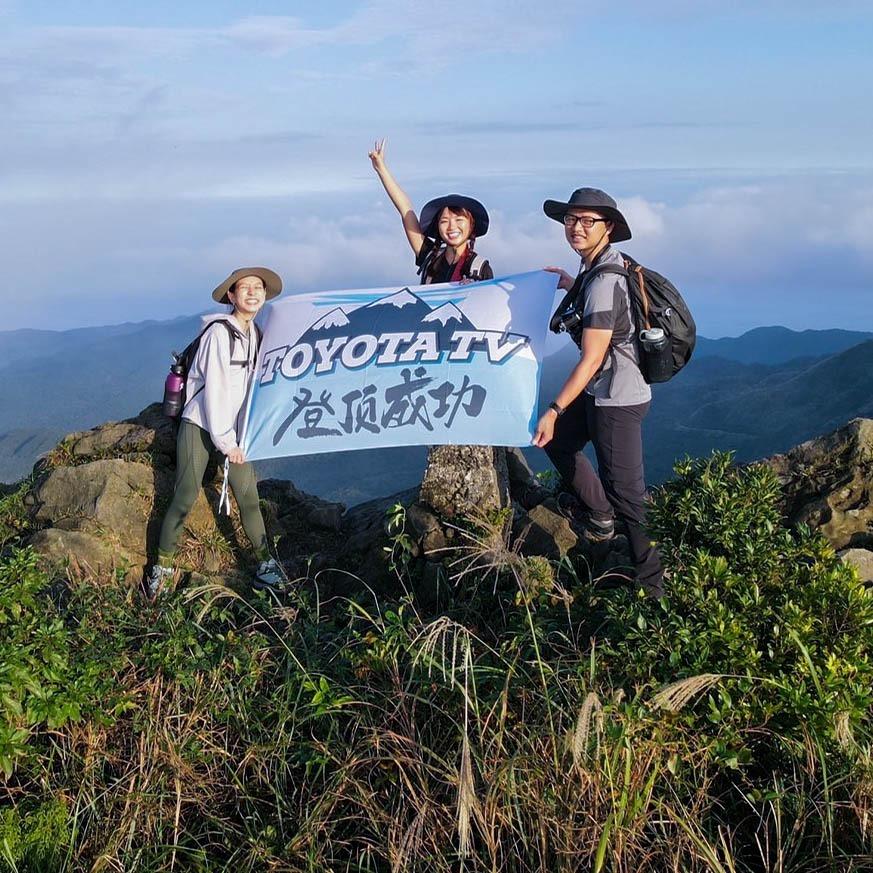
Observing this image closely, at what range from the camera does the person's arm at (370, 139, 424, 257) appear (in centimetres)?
847

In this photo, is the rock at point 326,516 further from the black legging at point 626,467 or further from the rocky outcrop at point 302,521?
the black legging at point 626,467

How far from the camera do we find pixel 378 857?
4812 millimetres

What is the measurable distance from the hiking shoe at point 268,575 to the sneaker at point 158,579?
2.34ft

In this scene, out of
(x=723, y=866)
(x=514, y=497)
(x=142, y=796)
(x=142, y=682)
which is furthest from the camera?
(x=514, y=497)

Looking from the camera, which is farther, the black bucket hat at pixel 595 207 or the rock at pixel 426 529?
the rock at pixel 426 529

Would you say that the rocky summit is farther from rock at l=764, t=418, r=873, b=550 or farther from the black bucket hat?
the black bucket hat

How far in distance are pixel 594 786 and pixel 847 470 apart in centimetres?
418

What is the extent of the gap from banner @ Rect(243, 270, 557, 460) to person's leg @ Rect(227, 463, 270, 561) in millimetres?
216

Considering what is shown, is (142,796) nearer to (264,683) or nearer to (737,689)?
(264,683)

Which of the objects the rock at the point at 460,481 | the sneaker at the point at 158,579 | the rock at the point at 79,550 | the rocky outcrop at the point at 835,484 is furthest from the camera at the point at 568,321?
the rock at the point at 79,550

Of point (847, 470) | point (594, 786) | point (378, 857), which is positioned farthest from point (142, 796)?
point (847, 470)

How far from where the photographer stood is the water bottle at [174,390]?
8109mm

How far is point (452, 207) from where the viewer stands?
7910 mm

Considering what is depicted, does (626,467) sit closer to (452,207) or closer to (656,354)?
(656,354)
